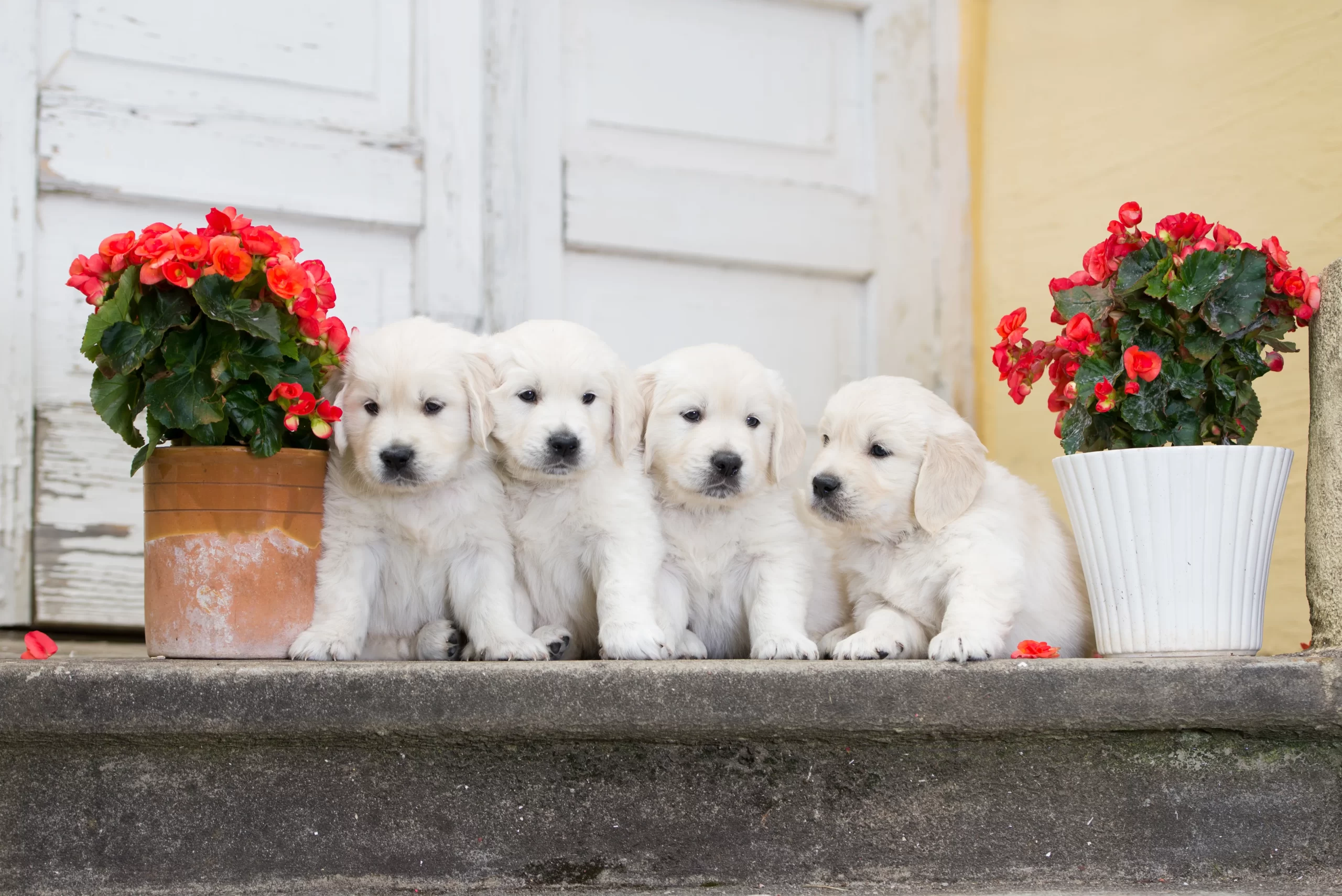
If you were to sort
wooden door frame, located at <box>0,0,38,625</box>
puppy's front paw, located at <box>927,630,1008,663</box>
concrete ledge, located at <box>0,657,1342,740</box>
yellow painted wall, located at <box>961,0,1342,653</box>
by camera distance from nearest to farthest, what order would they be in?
concrete ledge, located at <box>0,657,1342,740</box>
puppy's front paw, located at <box>927,630,1008,663</box>
wooden door frame, located at <box>0,0,38,625</box>
yellow painted wall, located at <box>961,0,1342,653</box>

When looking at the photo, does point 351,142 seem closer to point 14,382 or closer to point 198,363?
point 14,382

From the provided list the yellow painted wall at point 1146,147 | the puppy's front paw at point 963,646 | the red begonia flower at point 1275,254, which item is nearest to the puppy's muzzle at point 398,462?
the puppy's front paw at point 963,646

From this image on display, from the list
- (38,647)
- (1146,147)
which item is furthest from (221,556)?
(1146,147)

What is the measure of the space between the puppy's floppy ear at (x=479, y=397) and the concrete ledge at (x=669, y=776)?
0.69 m

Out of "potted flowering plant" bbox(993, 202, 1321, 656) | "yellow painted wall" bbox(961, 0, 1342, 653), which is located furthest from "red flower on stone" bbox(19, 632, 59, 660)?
"yellow painted wall" bbox(961, 0, 1342, 653)

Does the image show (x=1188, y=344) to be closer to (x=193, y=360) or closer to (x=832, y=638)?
(x=832, y=638)

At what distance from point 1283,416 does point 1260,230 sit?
21.8 inches

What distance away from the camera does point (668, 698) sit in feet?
6.69

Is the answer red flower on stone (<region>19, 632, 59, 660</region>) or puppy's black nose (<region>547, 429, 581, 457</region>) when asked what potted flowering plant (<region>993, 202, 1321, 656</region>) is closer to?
puppy's black nose (<region>547, 429, 581, 457</region>)

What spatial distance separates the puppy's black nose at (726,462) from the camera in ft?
8.84

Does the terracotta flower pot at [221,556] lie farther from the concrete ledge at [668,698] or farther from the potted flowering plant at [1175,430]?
the potted flowering plant at [1175,430]

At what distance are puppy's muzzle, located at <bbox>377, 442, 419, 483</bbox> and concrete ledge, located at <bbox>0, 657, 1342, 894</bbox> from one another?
54 cm

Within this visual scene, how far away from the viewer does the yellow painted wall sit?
3.42 metres

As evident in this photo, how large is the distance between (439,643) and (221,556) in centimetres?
51
